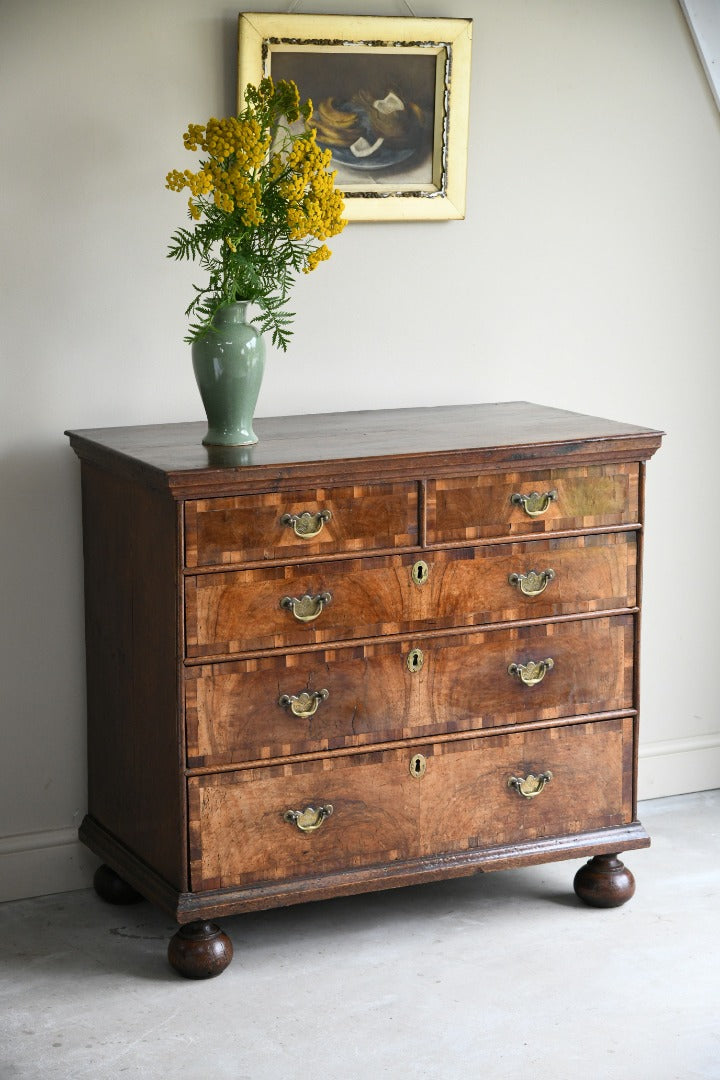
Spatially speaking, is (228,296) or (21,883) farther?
(21,883)

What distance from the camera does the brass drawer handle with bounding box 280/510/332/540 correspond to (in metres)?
2.76

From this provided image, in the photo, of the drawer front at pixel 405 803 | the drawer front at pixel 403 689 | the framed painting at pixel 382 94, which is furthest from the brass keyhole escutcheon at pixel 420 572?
the framed painting at pixel 382 94

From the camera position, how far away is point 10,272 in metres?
3.04

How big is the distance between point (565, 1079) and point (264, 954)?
0.72 metres

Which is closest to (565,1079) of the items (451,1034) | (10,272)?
(451,1034)

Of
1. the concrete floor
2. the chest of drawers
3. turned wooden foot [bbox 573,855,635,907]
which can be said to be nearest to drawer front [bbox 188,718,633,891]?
the chest of drawers

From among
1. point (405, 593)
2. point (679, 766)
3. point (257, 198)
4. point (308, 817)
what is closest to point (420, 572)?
point (405, 593)

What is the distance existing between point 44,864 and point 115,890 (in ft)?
0.62

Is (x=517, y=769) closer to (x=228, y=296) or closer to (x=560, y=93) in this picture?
(x=228, y=296)

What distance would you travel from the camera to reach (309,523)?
2775 millimetres

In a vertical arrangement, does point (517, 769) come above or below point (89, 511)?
below

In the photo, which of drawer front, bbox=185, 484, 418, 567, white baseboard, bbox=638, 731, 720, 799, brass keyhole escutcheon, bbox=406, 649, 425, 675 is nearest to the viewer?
drawer front, bbox=185, 484, 418, 567

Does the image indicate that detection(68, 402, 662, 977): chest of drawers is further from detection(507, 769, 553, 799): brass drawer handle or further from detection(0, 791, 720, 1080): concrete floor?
Answer: detection(0, 791, 720, 1080): concrete floor

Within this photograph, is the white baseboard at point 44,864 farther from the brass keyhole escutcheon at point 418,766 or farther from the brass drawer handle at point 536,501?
the brass drawer handle at point 536,501
